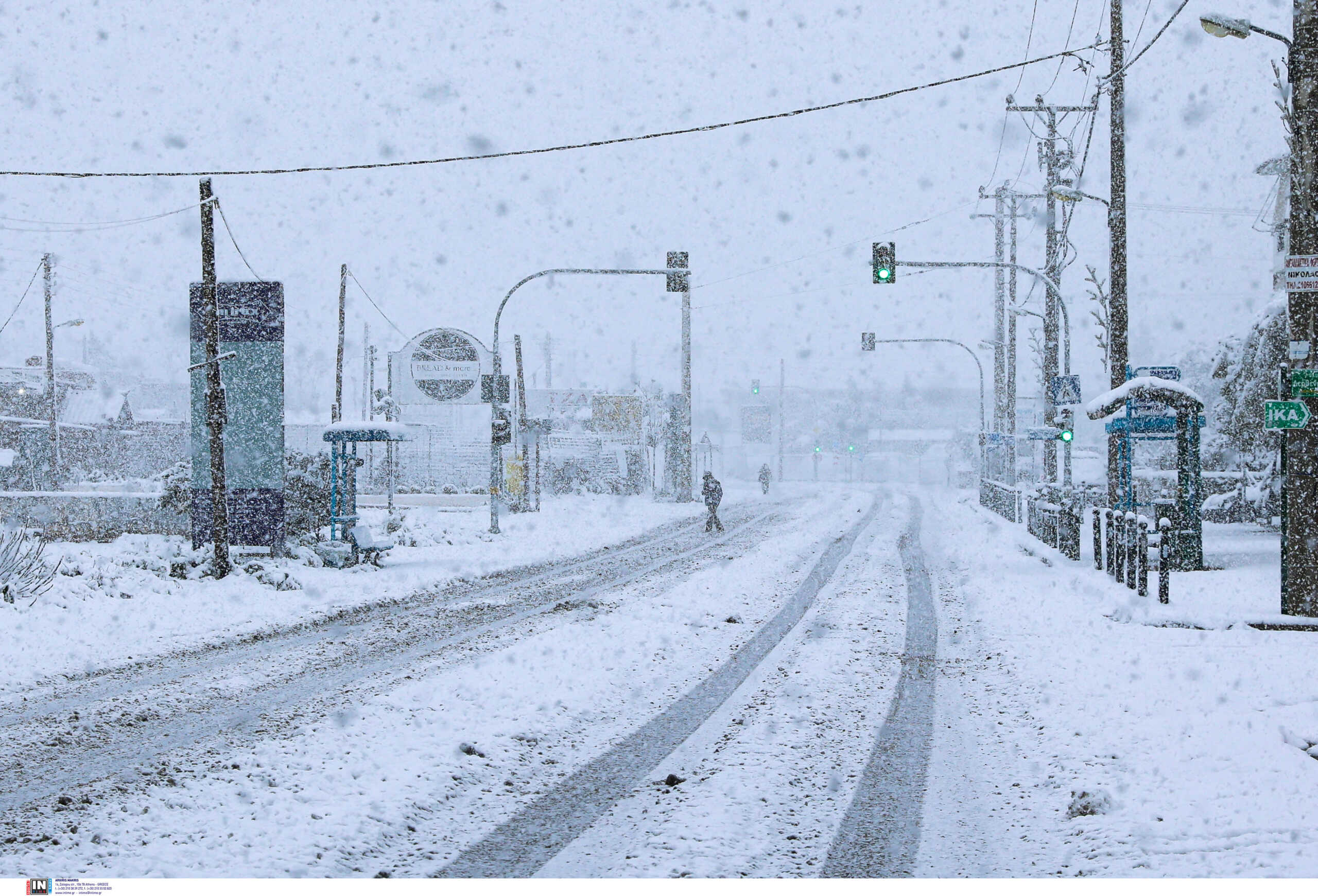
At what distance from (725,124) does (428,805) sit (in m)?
18.3

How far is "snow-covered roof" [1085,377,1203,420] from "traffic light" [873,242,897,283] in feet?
22.8

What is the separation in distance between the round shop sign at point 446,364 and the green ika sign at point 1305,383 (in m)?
33.2

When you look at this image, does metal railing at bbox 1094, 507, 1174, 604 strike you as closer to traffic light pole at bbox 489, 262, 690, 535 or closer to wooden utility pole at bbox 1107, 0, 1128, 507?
wooden utility pole at bbox 1107, 0, 1128, 507

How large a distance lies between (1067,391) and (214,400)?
A: 714 inches

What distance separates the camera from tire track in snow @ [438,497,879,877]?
15.6ft

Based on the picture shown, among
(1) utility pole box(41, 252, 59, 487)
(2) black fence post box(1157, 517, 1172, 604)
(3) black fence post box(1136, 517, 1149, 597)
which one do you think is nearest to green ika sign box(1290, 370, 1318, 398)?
(2) black fence post box(1157, 517, 1172, 604)

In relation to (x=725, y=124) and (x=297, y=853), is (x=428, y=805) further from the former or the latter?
(x=725, y=124)

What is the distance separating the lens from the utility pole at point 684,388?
28092 mm

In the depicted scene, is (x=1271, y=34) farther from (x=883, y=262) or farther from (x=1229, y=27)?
(x=883, y=262)

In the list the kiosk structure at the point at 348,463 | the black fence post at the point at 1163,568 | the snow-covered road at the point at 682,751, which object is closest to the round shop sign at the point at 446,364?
the kiosk structure at the point at 348,463

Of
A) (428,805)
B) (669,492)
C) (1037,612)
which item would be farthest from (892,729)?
(669,492)

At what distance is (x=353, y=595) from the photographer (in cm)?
1502

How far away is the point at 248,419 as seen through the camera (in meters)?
18.9

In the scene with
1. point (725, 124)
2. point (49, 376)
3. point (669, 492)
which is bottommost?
point (669, 492)
